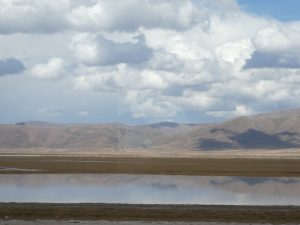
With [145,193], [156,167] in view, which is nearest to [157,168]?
[156,167]

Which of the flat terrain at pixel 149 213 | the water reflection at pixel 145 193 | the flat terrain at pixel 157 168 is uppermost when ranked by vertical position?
the flat terrain at pixel 157 168

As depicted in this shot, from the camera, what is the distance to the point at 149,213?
94.1ft

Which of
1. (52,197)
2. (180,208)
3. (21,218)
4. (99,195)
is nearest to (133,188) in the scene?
(99,195)

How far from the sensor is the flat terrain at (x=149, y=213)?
2659cm

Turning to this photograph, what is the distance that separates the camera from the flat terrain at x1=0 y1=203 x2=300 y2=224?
26.6m

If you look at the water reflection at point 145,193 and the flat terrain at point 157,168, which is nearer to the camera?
the water reflection at point 145,193

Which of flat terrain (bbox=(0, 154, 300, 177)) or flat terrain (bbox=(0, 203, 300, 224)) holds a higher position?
flat terrain (bbox=(0, 154, 300, 177))

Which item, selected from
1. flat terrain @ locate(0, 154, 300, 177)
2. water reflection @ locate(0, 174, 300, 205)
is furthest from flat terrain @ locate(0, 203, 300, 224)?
flat terrain @ locate(0, 154, 300, 177)

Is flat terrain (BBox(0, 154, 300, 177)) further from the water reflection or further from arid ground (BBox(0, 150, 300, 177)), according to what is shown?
the water reflection

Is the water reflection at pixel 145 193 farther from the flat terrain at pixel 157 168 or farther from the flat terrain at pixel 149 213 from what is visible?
the flat terrain at pixel 157 168

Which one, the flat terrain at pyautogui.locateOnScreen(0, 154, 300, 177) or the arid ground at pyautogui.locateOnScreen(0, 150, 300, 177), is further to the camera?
the arid ground at pyautogui.locateOnScreen(0, 150, 300, 177)

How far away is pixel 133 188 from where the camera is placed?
48.7 meters

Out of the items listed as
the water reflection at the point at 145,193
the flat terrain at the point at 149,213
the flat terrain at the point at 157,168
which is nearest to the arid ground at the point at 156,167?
the flat terrain at the point at 157,168

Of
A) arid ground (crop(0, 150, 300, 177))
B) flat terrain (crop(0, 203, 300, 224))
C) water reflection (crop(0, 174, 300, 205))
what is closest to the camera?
flat terrain (crop(0, 203, 300, 224))
